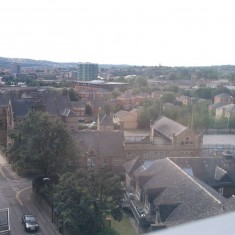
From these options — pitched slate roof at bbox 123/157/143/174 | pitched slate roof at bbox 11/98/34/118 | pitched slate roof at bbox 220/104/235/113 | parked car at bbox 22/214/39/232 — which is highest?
pitched slate roof at bbox 11/98/34/118

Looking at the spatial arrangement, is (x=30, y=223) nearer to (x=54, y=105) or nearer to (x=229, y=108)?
(x=54, y=105)

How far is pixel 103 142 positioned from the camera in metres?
11.0

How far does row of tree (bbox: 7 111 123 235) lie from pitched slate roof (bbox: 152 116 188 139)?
3390 millimetres

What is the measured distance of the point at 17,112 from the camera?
1274cm

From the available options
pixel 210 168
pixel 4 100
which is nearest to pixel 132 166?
pixel 210 168

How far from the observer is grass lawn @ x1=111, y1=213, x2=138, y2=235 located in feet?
22.7

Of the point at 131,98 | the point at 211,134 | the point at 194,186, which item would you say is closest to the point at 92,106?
the point at 131,98

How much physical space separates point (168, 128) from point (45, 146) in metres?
4.52

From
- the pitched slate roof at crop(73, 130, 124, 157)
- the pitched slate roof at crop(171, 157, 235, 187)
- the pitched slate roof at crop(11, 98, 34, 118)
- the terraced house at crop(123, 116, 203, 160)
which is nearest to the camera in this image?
the pitched slate roof at crop(171, 157, 235, 187)

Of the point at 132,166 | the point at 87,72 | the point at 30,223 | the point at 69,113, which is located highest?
the point at 69,113

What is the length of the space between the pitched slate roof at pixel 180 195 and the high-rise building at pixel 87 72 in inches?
1600

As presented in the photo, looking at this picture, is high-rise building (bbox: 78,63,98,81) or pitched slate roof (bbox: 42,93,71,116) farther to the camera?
high-rise building (bbox: 78,63,98,81)

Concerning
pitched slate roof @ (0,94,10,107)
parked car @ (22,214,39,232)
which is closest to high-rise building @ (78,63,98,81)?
pitched slate roof @ (0,94,10,107)

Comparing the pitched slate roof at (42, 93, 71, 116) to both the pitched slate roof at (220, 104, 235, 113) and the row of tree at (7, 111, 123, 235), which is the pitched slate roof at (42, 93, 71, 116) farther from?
the pitched slate roof at (220, 104, 235, 113)
